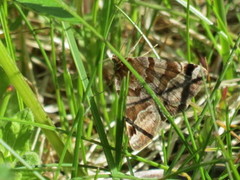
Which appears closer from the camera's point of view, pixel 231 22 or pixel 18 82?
pixel 18 82

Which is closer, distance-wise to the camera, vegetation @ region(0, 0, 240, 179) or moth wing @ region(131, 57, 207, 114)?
vegetation @ region(0, 0, 240, 179)

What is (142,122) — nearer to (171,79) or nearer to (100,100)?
(171,79)

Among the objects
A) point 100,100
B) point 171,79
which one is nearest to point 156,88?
point 171,79

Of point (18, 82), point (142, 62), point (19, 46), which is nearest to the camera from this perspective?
point (18, 82)

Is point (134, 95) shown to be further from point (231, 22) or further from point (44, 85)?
point (231, 22)

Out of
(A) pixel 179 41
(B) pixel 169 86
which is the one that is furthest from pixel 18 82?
(A) pixel 179 41

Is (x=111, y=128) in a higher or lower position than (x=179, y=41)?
lower

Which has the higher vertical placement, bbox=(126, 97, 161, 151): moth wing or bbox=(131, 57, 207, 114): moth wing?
bbox=(131, 57, 207, 114): moth wing

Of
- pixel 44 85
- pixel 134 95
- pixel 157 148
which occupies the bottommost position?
pixel 157 148

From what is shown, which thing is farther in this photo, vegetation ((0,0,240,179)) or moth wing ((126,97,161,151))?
moth wing ((126,97,161,151))
